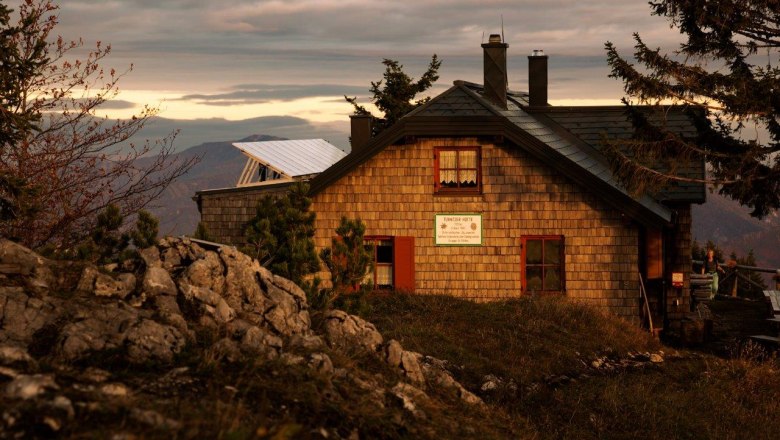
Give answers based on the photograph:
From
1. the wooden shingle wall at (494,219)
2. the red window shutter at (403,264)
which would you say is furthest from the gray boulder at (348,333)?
the wooden shingle wall at (494,219)

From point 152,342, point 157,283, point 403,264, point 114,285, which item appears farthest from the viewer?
point 403,264

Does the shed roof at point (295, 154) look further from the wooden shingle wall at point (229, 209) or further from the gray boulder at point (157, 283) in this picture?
the gray boulder at point (157, 283)

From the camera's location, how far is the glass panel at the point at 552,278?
25.0 metres

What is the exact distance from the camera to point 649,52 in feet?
77.5

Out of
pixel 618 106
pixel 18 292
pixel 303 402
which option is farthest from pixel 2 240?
pixel 618 106

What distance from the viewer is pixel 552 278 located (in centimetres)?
2506

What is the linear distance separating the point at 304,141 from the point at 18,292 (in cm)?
3482

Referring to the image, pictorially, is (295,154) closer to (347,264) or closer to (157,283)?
(347,264)

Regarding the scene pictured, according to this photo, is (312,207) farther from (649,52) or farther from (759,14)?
(759,14)

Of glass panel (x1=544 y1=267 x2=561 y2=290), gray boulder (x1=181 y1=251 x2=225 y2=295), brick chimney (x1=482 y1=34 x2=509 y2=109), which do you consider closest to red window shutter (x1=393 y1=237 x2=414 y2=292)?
glass panel (x1=544 y1=267 x2=561 y2=290)

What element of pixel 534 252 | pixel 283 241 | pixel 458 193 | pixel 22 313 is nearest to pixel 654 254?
pixel 534 252

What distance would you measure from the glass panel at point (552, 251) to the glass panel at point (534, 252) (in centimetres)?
15

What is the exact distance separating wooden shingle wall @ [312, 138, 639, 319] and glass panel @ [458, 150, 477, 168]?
245 millimetres

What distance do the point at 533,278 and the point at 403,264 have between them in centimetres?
332
